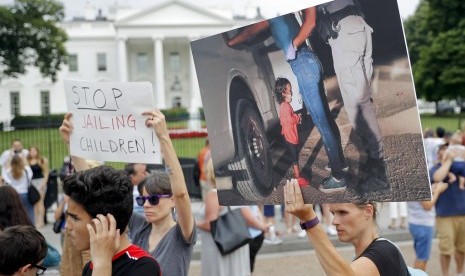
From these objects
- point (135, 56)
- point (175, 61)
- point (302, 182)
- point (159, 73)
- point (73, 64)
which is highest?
point (73, 64)

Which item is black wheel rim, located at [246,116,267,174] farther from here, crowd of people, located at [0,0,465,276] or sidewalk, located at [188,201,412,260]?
sidewalk, located at [188,201,412,260]

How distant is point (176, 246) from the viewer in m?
3.64

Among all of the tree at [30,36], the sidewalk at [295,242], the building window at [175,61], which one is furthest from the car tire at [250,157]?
the building window at [175,61]

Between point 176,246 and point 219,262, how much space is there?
2.31 meters

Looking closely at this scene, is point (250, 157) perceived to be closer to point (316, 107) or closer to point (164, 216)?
point (316, 107)

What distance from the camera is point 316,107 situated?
8.94 feet

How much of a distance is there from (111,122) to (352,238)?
1.45m

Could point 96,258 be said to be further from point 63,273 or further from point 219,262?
point 219,262

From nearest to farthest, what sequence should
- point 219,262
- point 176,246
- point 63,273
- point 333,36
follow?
point 333,36 → point 176,246 → point 63,273 → point 219,262

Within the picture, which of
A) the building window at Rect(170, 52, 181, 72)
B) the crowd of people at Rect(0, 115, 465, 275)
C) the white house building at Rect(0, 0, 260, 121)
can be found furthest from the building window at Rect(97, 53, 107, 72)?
the crowd of people at Rect(0, 115, 465, 275)

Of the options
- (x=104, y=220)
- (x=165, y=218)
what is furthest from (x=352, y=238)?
(x=165, y=218)

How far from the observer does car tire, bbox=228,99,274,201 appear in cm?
298

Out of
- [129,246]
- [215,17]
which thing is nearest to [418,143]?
[129,246]

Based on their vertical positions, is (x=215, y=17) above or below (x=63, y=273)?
above
